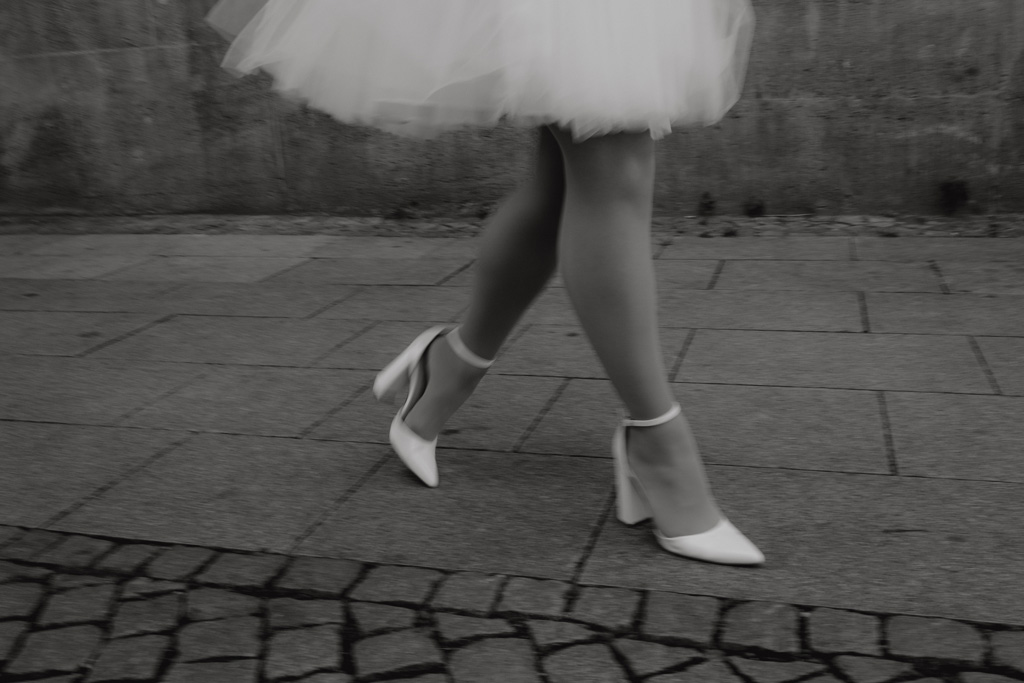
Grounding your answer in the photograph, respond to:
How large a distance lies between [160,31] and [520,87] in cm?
472

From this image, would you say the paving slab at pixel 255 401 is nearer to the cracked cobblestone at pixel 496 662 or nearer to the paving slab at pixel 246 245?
the cracked cobblestone at pixel 496 662

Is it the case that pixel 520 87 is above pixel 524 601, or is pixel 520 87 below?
above

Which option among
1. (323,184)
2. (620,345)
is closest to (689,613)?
(620,345)

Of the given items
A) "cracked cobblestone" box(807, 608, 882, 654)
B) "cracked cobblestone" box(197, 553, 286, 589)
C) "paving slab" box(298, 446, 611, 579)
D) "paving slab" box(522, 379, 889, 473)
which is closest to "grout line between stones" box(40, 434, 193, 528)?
"cracked cobblestone" box(197, 553, 286, 589)

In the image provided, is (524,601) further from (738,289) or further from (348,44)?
(738,289)

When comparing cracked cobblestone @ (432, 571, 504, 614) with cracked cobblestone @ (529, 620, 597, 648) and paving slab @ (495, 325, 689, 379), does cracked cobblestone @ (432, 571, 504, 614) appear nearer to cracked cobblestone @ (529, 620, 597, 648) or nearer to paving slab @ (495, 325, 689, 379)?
cracked cobblestone @ (529, 620, 597, 648)

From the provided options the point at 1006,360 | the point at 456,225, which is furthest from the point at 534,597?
the point at 456,225

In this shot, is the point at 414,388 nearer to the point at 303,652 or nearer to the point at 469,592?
the point at 469,592

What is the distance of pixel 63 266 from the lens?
523 centimetres

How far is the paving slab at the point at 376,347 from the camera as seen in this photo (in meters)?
3.48

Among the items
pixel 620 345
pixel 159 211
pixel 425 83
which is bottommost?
pixel 159 211

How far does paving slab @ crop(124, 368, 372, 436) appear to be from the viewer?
298 centimetres

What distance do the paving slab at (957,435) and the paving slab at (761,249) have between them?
5.98ft

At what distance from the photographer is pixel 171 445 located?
9.30 feet
